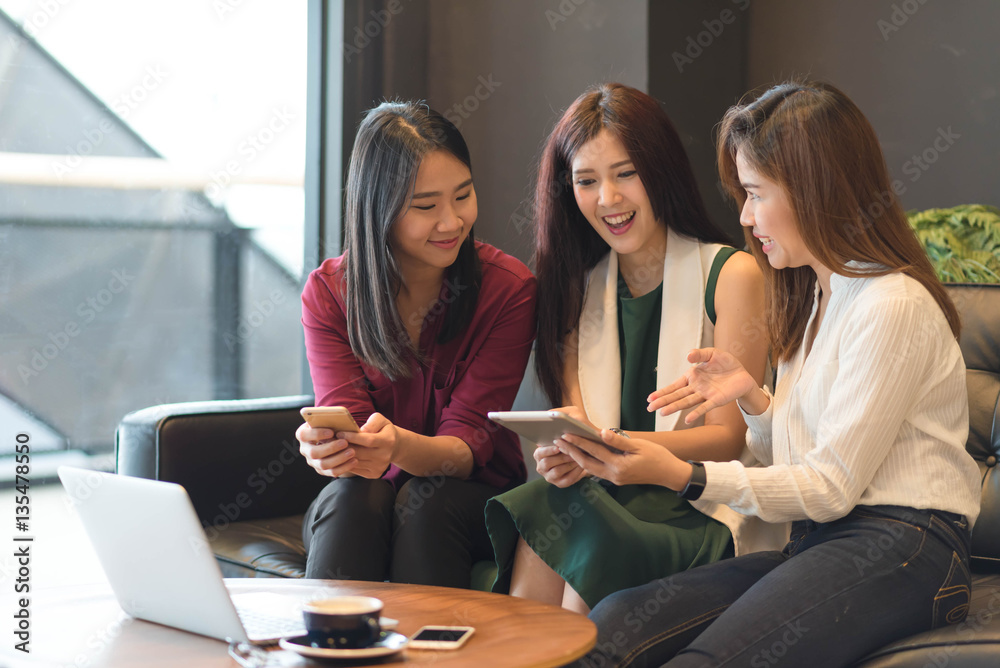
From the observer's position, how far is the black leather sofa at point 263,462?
1771 mm

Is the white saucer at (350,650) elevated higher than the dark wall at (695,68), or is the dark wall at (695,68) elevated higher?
the dark wall at (695,68)

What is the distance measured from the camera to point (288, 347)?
123 inches

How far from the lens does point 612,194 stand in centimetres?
179

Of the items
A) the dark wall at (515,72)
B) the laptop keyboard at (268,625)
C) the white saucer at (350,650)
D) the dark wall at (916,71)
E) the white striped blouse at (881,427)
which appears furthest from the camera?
the dark wall at (515,72)

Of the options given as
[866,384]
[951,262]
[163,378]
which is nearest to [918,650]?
[866,384]

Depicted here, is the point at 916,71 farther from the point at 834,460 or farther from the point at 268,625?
the point at 268,625

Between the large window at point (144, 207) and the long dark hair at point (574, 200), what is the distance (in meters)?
1.35

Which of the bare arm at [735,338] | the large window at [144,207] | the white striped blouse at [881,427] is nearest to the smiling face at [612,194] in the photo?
the bare arm at [735,338]

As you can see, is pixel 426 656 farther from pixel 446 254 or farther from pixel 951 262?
pixel 951 262

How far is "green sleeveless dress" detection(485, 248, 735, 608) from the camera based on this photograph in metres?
1.48

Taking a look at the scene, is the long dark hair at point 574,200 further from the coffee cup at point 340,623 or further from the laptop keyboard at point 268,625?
the coffee cup at point 340,623

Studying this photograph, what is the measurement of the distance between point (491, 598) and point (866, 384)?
619 millimetres

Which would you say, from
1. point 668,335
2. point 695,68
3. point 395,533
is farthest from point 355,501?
point 695,68

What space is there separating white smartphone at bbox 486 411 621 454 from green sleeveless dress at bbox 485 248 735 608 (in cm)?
13
